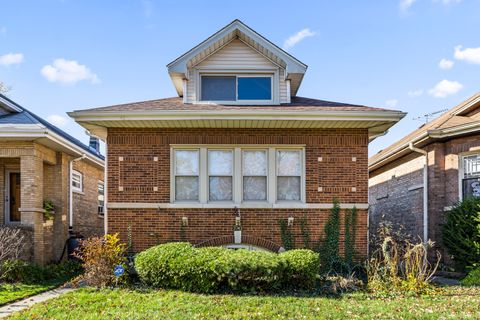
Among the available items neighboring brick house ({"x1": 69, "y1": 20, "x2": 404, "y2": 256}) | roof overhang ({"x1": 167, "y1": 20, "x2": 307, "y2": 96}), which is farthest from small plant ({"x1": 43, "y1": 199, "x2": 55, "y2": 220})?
roof overhang ({"x1": 167, "y1": 20, "x2": 307, "y2": 96})

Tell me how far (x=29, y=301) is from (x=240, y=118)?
19.2ft

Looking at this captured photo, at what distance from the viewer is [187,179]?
10.4m

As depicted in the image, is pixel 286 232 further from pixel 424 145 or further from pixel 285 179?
pixel 424 145

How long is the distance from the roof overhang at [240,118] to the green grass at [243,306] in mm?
4074

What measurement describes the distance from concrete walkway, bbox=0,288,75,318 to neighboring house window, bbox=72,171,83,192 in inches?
241

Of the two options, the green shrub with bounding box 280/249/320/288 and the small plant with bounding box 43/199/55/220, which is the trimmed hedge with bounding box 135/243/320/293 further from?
the small plant with bounding box 43/199/55/220

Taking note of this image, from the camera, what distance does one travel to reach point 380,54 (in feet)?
38.8

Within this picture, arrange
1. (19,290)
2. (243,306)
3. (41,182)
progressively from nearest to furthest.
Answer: (243,306) < (19,290) < (41,182)

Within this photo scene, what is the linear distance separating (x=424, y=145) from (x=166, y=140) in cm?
760

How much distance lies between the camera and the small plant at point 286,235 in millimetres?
10188

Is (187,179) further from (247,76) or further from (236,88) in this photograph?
(247,76)

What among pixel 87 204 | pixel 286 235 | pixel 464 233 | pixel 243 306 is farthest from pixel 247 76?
pixel 87 204

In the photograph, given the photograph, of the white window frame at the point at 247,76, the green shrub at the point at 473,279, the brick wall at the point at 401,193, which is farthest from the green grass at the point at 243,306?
the white window frame at the point at 247,76

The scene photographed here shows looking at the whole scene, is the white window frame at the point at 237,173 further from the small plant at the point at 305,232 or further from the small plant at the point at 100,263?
the small plant at the point at 100,263
